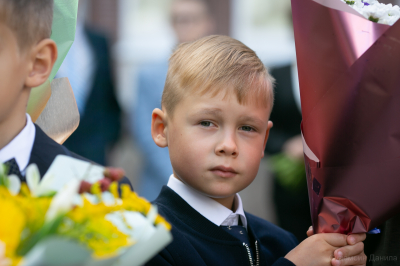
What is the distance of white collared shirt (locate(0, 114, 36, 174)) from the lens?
1.21 m

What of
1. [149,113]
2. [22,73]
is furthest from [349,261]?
[149,113]

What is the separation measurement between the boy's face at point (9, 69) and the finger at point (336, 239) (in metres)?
1.03

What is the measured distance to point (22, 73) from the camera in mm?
1182

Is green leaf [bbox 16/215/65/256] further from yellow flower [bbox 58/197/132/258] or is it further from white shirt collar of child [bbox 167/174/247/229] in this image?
white shirt collar of child [bbox 167/174/247/229]

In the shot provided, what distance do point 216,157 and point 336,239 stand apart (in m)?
0.46

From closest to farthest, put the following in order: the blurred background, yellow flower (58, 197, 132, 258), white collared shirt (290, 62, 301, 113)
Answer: yellow flower (58, 197, 132, 258) < the blurred background < white collared shirt (290, 62, 301, 113)

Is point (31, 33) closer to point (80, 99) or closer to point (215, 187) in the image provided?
point (215, 187)

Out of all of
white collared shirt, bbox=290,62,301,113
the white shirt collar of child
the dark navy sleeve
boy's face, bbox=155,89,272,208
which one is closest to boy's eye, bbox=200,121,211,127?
boy's face, bbox=155,89,272,208

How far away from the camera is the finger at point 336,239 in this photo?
156 cm

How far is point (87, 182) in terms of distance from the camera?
957 mm

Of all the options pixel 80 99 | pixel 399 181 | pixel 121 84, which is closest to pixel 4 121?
pixel 399 181

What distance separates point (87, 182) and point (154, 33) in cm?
663

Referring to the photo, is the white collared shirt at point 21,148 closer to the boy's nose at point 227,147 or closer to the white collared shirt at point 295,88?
the boy's nose at point 227,147

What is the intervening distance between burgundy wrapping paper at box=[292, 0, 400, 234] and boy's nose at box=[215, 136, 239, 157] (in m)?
0.23
